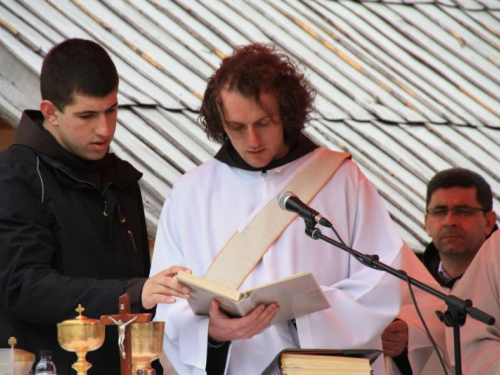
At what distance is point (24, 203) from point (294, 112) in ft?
3.55

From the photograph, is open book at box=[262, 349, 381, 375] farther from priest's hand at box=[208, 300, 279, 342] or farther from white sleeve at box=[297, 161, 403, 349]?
white sleeve at box=[297, 161, 403, 349]

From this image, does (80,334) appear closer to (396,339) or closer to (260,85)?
(260,85)

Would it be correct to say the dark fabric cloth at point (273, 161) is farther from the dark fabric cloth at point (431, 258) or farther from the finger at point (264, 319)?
the dark fabric cloth at point (431, 258)

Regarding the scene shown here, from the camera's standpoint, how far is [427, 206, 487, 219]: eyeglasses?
6957mm

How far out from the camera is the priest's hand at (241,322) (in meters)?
4.19

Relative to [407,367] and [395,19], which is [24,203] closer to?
[407,367]

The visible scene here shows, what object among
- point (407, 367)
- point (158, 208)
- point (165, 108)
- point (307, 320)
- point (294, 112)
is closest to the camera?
point (307, 320)

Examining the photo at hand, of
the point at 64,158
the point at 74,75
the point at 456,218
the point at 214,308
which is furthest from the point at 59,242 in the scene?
the point at 456,218

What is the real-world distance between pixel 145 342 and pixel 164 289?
0.78 ft

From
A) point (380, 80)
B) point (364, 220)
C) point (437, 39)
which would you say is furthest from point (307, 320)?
point (437, 39)

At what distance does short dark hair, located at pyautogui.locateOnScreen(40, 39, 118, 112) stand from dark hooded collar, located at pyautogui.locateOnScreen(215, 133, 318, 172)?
507 mm

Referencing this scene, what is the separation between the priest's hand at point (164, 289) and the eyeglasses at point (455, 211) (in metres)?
2.98

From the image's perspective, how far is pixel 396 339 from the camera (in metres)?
5.14

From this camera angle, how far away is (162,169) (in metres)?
6.51
